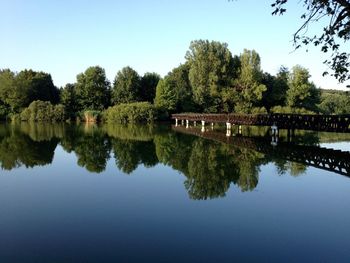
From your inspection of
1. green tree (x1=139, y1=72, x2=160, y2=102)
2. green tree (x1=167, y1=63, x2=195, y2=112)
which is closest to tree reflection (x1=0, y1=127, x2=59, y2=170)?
green tree (x1=167, y1=63, x2=195, y2=112)

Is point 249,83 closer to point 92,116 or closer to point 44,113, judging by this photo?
point 92,116

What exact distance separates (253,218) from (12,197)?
7.51 meters

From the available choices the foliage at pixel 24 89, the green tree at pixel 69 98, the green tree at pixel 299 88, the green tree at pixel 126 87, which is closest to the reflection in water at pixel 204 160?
the green tree at pixel 299 88

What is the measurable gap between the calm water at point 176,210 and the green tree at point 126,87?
57.8 m

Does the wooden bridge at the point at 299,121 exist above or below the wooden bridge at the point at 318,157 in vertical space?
above

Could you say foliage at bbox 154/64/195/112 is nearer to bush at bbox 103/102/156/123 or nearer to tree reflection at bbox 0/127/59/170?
bush at bbox 103/102/156/123

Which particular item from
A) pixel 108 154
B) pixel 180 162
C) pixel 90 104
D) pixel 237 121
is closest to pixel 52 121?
pixel 90 104

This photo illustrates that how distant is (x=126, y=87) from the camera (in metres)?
77.0

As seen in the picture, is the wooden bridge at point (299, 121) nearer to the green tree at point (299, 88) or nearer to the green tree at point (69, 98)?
the green tree at point (299, 88)

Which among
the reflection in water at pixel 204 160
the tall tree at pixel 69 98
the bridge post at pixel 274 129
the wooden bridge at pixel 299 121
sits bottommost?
the reflection in water at pixel 204 160

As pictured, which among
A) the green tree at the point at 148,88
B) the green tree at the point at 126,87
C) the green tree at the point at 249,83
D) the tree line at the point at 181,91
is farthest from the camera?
the green tree at the point at 148,88

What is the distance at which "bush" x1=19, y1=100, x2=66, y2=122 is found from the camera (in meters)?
70.6

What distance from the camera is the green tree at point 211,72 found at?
199 ft

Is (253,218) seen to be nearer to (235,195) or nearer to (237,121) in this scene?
(235,195)
